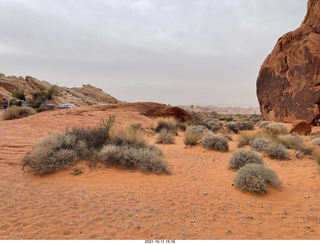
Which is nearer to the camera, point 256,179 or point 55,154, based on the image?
point 256,179

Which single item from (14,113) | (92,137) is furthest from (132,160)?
(14,113)

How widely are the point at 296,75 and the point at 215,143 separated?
9840mm

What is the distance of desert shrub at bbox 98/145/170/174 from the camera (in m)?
5.43

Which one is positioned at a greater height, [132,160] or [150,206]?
[132,160]

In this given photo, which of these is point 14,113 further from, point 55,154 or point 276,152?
point 276,152

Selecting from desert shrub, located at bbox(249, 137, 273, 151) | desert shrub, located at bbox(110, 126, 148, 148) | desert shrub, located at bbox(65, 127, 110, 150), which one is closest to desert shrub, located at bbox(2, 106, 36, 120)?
desert shrub, located at bbox(65, 127, 110, 150)

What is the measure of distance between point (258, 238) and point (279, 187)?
7.72 feet

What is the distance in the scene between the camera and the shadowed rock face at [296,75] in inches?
498

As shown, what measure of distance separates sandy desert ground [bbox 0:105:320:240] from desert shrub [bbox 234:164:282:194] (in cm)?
16

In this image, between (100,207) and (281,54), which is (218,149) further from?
(281,54)

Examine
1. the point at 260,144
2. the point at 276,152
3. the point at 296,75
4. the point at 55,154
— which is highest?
the point at 296,75

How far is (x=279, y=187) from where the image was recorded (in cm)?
451

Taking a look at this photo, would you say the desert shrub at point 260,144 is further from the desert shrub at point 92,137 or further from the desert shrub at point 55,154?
the desert shrub at point 55,154

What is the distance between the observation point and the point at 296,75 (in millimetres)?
13930
